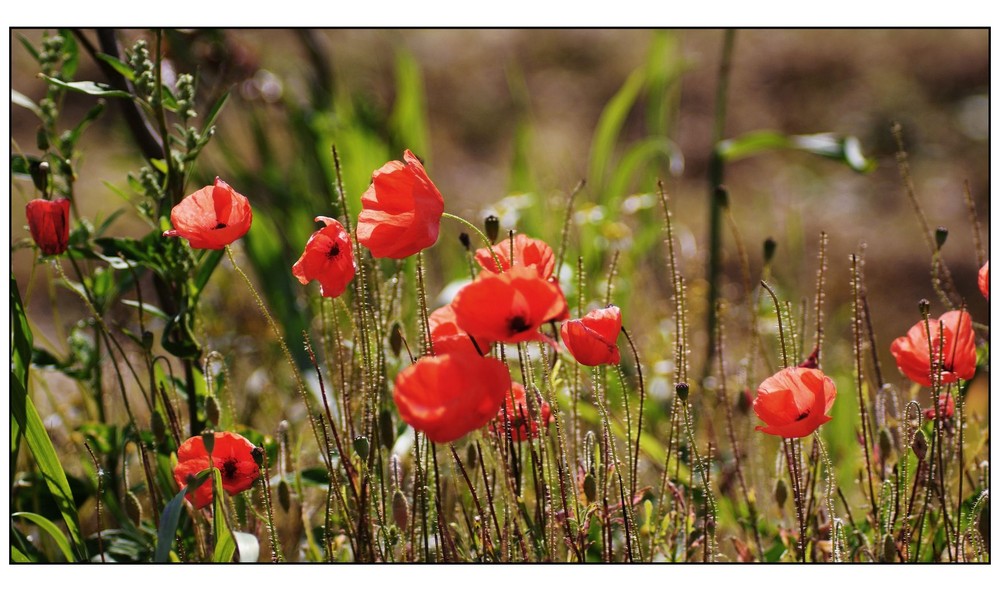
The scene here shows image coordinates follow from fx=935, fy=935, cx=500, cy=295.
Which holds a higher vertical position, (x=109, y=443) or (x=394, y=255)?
(x=394, y=255)

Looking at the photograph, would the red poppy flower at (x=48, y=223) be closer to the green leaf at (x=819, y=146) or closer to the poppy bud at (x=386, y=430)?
the poppy bud at (x=386, y=430)

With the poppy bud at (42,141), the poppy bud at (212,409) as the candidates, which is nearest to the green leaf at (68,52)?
the poppy bud at (42,141)

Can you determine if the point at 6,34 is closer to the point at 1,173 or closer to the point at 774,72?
the point at 1,173

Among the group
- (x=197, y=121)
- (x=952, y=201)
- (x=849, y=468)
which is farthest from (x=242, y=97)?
(x=952, y=201)

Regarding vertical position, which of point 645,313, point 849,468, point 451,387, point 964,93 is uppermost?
point 964,93

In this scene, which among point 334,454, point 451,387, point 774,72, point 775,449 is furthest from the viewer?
point 774,72

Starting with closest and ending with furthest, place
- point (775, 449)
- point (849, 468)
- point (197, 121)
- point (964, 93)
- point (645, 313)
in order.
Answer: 1. point (849, 468)
2. point (775, 449)
3. point (645, 313)
4. point (197, 121)
5. point (964, 93)

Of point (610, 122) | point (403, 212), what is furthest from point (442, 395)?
point (610, 122)
